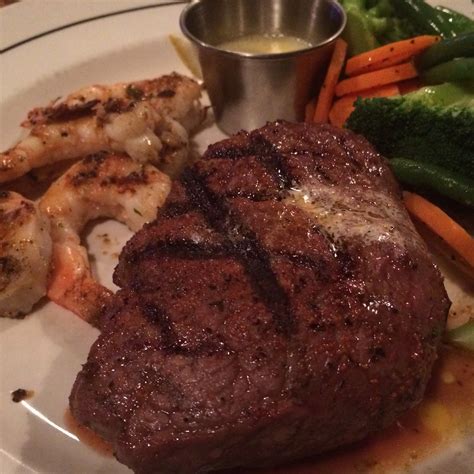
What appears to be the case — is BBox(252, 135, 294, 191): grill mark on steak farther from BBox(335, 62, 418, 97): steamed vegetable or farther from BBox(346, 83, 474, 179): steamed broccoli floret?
BBox(335, 62, 418, 97): steamed vegetable

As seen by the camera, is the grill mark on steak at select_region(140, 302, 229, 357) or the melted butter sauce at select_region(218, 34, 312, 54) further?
the melted butter sauce at select_region(218, 34, 312, 54)

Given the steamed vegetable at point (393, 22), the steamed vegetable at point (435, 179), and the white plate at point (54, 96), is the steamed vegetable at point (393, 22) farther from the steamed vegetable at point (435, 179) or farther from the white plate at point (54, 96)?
the steamed vegetable at point (435, 179)

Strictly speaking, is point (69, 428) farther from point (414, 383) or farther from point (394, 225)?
point (394, 225)

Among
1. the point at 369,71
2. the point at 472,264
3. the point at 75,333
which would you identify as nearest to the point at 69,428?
the point at 75,333

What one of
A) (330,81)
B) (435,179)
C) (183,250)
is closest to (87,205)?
(183,250)

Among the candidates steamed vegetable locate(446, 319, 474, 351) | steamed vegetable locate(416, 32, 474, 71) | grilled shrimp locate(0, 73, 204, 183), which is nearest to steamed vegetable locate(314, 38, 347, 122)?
steamed vegetable locate(416, 32, 474, 71)

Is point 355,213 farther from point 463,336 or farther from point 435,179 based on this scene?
point 435,179
